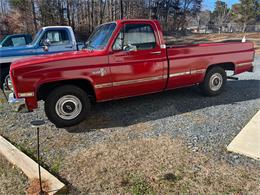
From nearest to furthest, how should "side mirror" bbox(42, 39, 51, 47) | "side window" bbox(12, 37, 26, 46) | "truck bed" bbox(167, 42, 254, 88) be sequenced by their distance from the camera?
"truck bed" bbox(167, 42, 254, 88) < "side mirror" bbox(42, 39, 51, 47) < "side window" bbox(12, 37, 26, 46)

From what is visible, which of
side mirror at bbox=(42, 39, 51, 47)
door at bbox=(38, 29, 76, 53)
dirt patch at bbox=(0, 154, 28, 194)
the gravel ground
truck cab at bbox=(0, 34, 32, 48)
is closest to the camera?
dirt patch at bbox=(0, 154, 28, 194)

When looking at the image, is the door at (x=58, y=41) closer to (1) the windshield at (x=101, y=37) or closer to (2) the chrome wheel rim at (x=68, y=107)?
(1) the windshield at (x=101, y=37)

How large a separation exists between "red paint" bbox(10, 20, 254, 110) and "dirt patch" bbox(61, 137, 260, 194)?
4.76ft

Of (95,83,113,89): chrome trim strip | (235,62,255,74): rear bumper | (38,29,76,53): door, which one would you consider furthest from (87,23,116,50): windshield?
(235,62,255,74): rear bumper

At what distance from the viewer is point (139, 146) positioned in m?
3.93

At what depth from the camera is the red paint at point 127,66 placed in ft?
14.1

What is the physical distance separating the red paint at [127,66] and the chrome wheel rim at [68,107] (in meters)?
0.41

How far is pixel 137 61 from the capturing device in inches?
198

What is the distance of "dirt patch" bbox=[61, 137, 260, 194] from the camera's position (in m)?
2.94

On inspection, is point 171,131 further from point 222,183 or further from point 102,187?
point 102,187

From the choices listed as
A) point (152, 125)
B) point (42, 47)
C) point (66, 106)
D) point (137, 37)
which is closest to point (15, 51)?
point (42, 47)

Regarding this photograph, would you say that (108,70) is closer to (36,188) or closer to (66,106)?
(66,106)

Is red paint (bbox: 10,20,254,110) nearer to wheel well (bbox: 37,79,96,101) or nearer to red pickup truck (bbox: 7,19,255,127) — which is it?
red pickup truck (bbox: 7,19,255,127)

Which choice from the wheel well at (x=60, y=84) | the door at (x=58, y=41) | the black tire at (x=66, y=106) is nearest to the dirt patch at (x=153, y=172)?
the black tire at (x=66, y=106)
